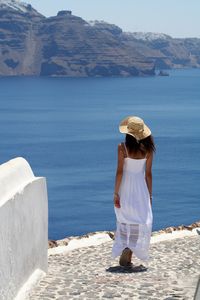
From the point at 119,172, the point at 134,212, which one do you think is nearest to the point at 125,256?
the point at 134,212

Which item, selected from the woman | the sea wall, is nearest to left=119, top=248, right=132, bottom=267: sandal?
the woman

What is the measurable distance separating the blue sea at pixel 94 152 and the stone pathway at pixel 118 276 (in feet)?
162

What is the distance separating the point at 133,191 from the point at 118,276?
0.88m

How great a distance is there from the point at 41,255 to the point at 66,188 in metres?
63.3

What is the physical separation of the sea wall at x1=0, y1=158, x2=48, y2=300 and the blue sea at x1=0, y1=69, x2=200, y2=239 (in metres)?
51.1

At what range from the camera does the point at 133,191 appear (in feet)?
24.5

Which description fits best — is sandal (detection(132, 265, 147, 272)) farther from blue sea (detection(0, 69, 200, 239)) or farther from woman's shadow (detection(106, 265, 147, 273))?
blue sea (detection(0, 69, 200, 239))

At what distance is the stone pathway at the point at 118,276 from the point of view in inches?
238

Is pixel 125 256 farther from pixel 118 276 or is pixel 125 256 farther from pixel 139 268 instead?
pixel 118 276

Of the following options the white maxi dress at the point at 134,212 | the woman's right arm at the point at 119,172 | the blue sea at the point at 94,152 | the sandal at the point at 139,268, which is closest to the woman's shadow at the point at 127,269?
the sandal at the point at 139,268

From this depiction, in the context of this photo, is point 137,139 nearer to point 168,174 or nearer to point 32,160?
point 168,174

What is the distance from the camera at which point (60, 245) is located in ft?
33.5

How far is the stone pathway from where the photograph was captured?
605 cm

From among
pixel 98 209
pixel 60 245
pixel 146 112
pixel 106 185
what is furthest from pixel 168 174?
pixel 60 245
